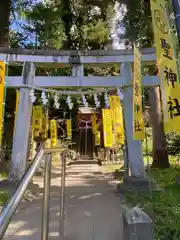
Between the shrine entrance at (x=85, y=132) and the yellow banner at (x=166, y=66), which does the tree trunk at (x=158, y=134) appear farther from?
the yellow banner at (x=166, y=66)

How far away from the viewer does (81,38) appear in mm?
16859

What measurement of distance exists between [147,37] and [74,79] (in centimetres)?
593

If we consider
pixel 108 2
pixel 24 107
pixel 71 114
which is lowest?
pixel 24 107

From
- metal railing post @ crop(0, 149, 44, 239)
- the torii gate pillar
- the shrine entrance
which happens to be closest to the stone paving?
the torii gate pillar

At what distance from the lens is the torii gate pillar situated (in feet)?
28.7

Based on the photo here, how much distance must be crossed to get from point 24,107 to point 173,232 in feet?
19.3

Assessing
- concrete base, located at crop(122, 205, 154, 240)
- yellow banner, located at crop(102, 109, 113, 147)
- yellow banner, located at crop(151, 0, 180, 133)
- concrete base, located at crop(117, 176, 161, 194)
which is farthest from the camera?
yellow banner, located at crop(102, 109, 113, 147)

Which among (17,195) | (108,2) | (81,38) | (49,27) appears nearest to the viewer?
(17,195)

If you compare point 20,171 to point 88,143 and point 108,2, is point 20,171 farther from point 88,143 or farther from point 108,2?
point 88,143

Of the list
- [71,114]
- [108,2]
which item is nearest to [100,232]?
[108,2]

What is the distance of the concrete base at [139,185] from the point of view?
8305mm

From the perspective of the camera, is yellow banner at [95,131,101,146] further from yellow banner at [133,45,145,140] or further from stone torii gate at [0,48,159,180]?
yellow banner at [133,45,145,140]

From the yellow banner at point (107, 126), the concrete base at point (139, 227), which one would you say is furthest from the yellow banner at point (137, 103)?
the yellow banner at point (107, 126)

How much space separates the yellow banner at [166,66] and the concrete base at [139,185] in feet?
12.5
